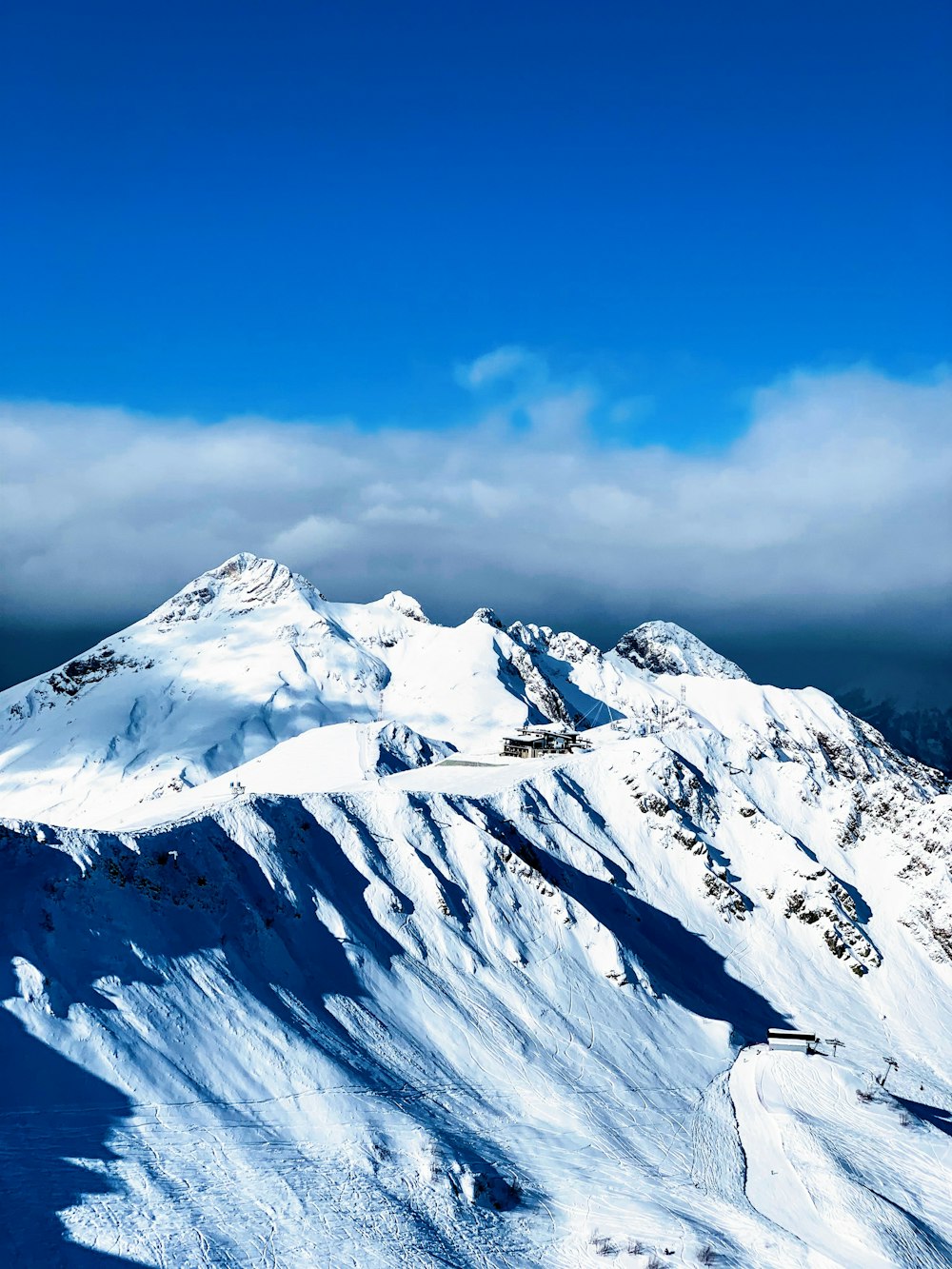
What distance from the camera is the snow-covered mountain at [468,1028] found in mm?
35438

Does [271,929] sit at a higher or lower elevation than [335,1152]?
higher

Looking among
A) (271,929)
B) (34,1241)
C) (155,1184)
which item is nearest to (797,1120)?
(271,929)

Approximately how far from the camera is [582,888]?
75.2m

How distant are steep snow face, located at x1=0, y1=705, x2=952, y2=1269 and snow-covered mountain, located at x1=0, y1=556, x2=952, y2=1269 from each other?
165 millimetres

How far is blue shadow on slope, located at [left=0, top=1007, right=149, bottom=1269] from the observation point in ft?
94.4

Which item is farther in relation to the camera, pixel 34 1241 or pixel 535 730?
pixel 535 730

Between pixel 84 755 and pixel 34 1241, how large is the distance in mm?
153192

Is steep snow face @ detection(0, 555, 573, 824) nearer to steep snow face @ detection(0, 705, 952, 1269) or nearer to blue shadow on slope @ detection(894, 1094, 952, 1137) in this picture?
steep snow face @ detection(0, 705, 952, 1269)

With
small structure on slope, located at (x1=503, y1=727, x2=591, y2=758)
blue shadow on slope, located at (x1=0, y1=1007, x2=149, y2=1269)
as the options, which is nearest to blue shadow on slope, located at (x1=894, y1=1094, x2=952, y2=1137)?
blue shadow on slope, located at (x1=0, y1=1007, x2=149, y2=1269)

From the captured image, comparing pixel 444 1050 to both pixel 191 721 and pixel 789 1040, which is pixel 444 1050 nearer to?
pixel 789 1040

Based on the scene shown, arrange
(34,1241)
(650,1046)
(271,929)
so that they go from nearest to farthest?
(34,1241)
(271,929)
(650,1046)

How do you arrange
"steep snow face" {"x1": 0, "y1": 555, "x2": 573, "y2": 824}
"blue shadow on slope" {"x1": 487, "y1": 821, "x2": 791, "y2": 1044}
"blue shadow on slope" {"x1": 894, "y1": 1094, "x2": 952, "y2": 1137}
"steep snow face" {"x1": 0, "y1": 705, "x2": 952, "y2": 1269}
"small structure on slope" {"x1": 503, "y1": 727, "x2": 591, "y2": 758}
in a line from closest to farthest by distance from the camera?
"steep snow face" {"x1": 0, "y1": 705, "x2": 952, "y2": 1269}, "blue shadow on slope" {"x1": 894, "y1": 1094, "x2": 952, "y2": 1137}, "blue shadow on slope" {"x1": 487, "y1": 821, "x2": 791, "y2": 1044}, "small structure on slope" {"x1": 503, "y1": 727, "x2": 591, "y2": 758}, "steep snow face" {"x1": 0, "y1": 555, "x2": 573, "y2": 824}

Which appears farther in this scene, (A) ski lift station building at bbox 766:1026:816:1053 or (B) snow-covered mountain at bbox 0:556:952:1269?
(A) ski lift station building at bbox 766:1026:816:1053

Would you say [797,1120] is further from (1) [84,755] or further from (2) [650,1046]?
(1) [84,755]
